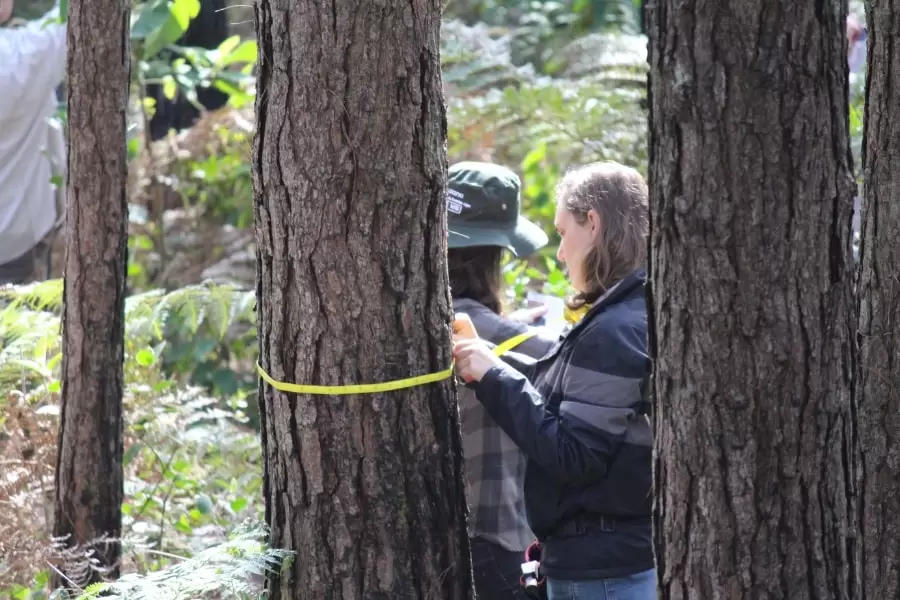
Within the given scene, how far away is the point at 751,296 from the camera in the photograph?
209 centimetres

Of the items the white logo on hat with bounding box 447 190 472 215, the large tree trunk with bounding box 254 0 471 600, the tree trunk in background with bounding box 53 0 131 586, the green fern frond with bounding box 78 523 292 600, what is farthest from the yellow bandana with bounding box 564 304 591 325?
the tree trunk in background with bounding box 53 0 131 586

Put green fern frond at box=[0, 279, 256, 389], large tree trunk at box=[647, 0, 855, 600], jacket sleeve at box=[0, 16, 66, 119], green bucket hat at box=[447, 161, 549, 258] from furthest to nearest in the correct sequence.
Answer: jacket sleeve at box=[0, 16, 66, 119] < green fern frond at box=[0, 279, 256, 389] < green bucket hat at box=[447, 161, 549, 258] < large tree trunk at box=[647, 0, 855, 600]

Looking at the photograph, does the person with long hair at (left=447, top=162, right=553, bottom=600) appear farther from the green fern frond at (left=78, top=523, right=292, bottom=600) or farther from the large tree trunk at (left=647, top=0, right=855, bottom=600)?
the large tree trunk at (left=647, top=0, right=855, bottom=600)

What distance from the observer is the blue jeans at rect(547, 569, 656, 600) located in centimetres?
294

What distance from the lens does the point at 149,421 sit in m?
5.12

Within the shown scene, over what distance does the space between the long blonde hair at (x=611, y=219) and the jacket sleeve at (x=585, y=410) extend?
0.28 meters

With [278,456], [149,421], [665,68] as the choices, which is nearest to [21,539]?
[149,421]

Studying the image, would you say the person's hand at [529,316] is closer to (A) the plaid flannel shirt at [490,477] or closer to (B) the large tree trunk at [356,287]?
(A) the plaid flannel shirt at [490,477]

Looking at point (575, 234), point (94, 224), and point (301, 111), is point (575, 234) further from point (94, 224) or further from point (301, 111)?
point (94, 224)

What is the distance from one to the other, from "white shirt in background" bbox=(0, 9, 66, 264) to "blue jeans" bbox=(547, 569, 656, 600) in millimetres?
4818

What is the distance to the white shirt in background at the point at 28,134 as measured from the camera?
6.66 m

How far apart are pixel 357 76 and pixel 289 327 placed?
63cm

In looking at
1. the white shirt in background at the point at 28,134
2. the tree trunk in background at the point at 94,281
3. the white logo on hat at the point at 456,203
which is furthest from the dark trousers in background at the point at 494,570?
the white shirt in background at the point at 28,134

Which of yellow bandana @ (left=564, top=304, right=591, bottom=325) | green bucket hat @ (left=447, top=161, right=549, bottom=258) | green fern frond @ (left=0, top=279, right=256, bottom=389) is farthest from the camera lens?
green fern frond @ (left=0, top=279, right=256, bottom=389)
